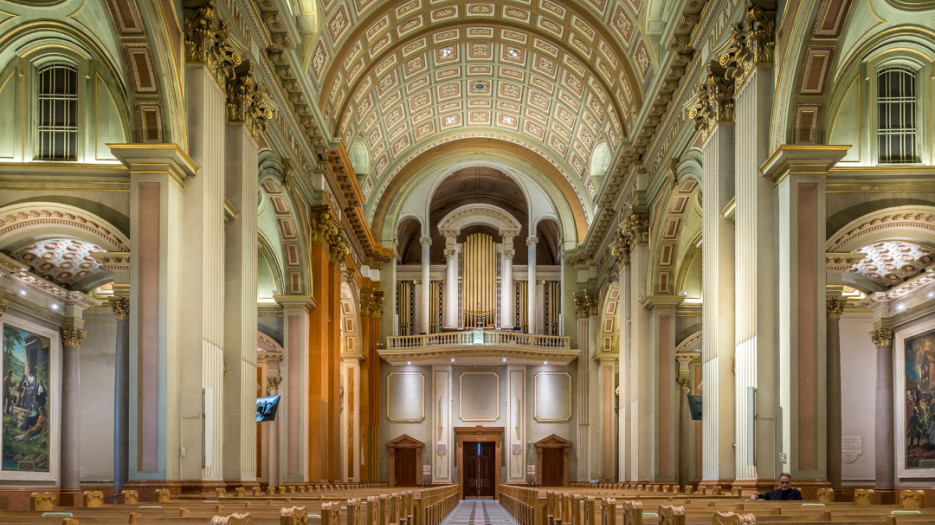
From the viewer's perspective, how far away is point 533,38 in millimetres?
27484

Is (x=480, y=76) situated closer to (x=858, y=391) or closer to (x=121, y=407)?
(x=858, y=391)

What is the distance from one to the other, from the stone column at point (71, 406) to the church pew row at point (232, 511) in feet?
30.5

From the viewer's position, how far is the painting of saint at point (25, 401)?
1914cm

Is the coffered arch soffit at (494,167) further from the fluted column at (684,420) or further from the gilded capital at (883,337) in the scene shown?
the gilded capital at (883,337)

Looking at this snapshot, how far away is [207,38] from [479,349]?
21768 millimetres

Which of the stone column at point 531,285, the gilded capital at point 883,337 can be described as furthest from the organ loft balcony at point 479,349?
the gilded capital at point 883,337

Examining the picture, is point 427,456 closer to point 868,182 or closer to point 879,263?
point 879,263

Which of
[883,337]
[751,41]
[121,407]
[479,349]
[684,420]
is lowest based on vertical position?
[684,420]

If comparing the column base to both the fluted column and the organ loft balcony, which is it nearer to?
the fluted column

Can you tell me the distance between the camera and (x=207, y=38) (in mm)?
13812

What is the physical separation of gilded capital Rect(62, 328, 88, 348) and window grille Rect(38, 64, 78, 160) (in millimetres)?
7092

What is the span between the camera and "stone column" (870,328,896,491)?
2030 cm

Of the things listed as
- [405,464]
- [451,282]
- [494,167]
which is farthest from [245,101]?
[405,464]

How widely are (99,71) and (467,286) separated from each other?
2279 centimetres
